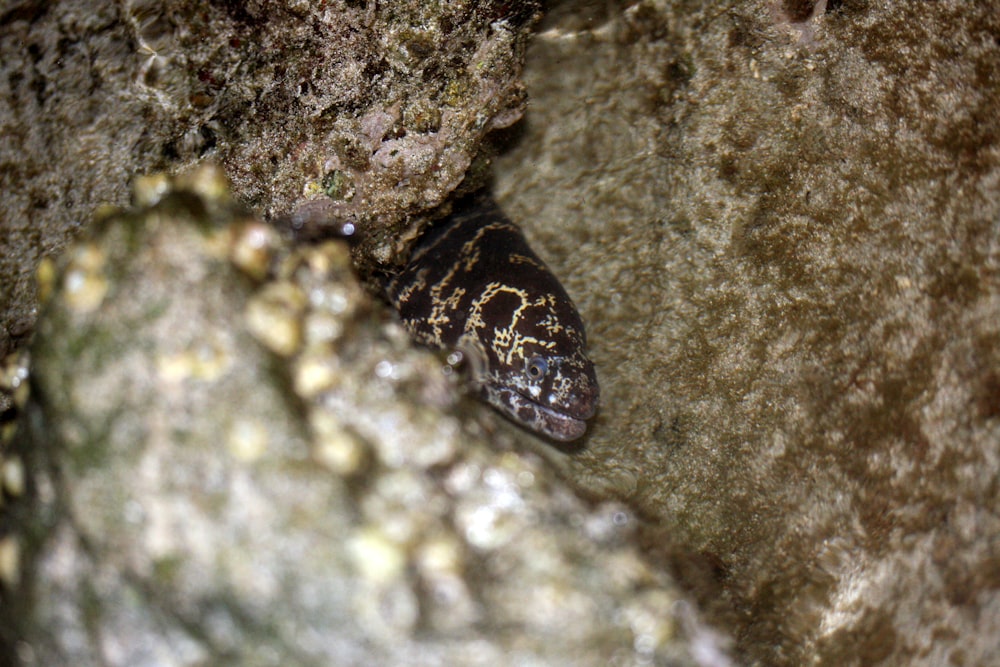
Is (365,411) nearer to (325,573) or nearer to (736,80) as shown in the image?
(325,573)

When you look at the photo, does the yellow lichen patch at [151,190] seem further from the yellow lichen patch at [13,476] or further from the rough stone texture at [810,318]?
the rough stone texture at [810,318]

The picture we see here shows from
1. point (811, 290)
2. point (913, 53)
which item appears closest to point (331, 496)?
point (811, 290)

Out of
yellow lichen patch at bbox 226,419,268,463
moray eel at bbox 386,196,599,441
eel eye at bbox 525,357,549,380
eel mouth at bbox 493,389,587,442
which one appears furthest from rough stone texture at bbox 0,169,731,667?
eel eye at bbox 525,357,549,380

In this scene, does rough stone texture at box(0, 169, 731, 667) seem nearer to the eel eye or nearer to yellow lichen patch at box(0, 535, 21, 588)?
yellow lichen patch at box(0, 535, 21, 588)

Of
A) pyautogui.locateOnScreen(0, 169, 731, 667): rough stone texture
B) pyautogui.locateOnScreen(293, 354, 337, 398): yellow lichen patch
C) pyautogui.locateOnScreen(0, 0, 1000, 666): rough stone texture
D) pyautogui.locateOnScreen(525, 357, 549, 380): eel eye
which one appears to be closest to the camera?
pyautogui.locateOnScreen(0, 169, 731, 667): rough stone texture

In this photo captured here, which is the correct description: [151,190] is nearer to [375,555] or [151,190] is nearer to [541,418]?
[375,555]

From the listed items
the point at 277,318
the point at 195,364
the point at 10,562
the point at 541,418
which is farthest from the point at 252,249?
the point at 541,418
